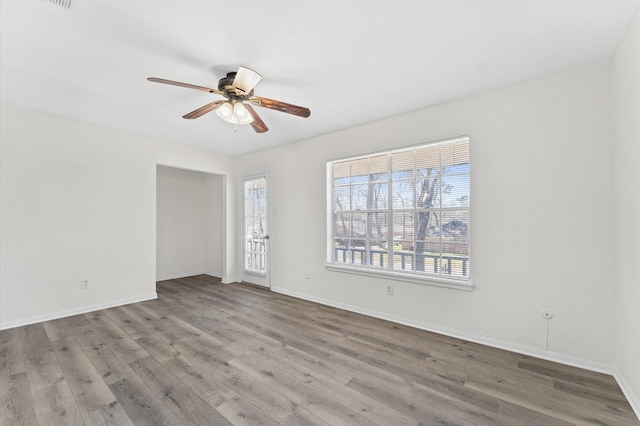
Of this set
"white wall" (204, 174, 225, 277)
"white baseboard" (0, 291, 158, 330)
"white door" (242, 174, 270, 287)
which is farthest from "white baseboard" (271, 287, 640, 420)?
"white wall" (204, 174, 225, 277)

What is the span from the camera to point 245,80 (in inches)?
91.9

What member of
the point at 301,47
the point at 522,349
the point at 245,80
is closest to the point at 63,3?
the point at 245,80

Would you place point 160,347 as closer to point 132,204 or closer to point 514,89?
point 132,204

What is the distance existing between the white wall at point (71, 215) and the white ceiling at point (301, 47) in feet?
2.08

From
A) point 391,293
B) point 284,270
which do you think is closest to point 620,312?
point 391,293

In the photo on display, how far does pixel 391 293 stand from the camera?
137 inches

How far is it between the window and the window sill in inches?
0.5

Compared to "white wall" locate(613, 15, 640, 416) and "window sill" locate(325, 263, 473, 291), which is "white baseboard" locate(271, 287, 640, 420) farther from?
"window sill" locate(325, 263, 473, 291)

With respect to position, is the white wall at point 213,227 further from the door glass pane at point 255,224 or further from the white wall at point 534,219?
the white wall at point 534,219

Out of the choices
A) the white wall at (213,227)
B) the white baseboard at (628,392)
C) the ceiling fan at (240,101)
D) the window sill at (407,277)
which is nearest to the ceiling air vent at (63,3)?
the ceiling fan at (240,101)

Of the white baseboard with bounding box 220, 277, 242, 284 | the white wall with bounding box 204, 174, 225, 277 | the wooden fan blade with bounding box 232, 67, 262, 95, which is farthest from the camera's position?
the white wall with bounding box 204, 174, 225, 277

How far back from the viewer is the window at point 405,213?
10.1ft

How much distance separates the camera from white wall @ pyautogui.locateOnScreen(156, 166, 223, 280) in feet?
19.2

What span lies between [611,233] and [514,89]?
5.05 feet
